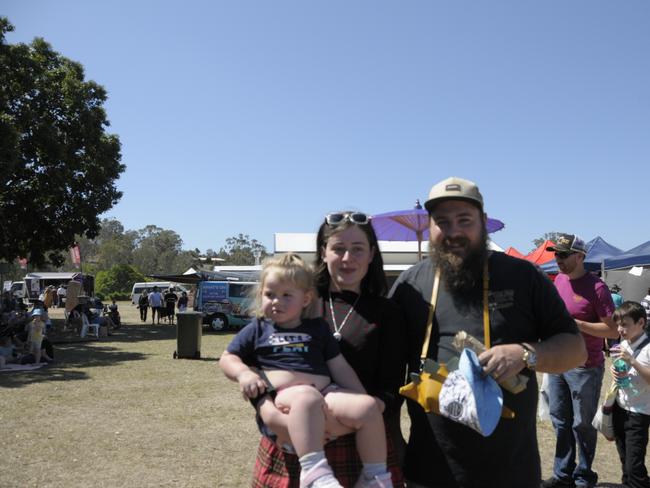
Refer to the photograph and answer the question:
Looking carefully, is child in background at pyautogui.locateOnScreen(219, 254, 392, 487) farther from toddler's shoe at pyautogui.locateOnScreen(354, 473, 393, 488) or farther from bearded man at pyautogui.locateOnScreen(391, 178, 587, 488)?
bearded man at pyautogui.locateOnScreen(391, 178, 587, 488)

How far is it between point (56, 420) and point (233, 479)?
349 centimetres

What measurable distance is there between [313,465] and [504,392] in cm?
82

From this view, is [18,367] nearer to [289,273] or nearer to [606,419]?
[606,419]

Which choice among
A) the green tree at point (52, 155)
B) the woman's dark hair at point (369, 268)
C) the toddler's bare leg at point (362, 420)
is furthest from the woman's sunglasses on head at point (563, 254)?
the green tree at point (52, 155)

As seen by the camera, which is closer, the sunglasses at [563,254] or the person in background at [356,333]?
the person in background at [356,333]

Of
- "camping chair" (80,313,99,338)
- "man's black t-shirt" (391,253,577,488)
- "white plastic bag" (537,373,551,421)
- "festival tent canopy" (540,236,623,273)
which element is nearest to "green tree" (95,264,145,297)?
"camping chair" (80,313,99,338)

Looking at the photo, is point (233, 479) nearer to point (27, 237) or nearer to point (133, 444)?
point (133, 444)

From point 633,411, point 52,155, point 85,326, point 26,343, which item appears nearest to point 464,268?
point 633,411

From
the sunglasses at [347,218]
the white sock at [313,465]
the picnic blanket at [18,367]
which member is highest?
the sunglasses at [347,218]

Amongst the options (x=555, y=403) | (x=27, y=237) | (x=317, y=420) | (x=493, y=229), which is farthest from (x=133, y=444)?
(x=27, y=237)

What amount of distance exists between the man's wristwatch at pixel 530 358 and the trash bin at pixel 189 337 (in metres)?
11.9

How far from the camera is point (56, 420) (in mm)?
7273

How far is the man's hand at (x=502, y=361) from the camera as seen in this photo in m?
1.93

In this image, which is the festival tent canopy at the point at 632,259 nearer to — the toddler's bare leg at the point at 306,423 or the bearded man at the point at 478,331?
the bearded man at the point at 478,331
